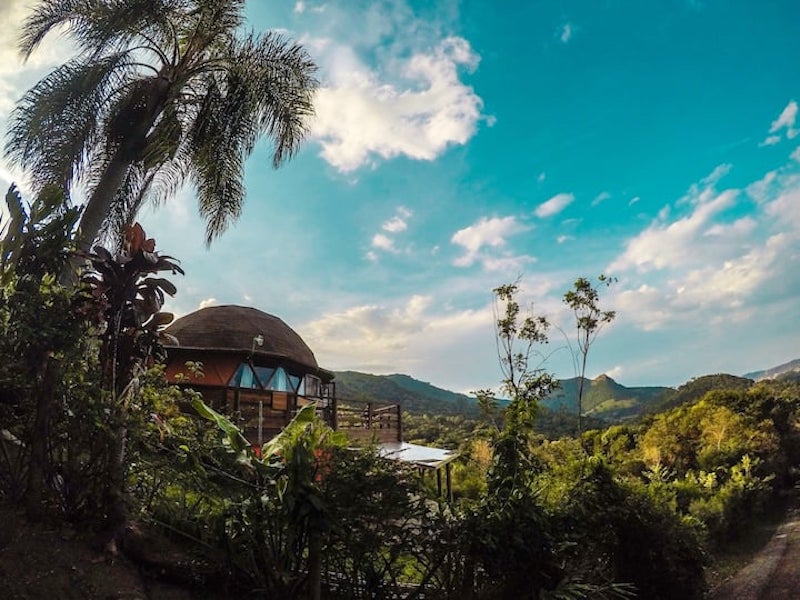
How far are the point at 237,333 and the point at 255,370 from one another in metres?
1.29

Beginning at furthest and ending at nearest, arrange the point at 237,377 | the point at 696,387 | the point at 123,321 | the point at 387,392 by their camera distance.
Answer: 1. the point at 387,392
2. the point at 696,387
3. the point at 237,377
4. the point at 123,321

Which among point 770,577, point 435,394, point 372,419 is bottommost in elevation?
point 770,577

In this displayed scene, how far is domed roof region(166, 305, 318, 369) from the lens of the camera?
1402 centimetres

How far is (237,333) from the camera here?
47.6 feet

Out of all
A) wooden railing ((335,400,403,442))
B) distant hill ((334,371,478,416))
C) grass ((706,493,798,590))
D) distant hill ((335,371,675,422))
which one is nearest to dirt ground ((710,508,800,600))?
grass ((706,493,798,590))

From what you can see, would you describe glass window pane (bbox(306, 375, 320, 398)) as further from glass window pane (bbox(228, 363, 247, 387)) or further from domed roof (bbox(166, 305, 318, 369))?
glass window pane (bbox(228, 363, 247, 387))

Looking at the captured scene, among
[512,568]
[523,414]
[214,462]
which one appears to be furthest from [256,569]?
[523,414]

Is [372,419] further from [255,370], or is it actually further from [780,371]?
[780,371]

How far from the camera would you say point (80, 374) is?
4.34 metres

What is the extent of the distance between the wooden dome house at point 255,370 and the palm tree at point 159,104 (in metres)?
4.06

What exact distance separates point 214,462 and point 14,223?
10.3 feet

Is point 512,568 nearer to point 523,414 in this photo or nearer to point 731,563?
point 523,414

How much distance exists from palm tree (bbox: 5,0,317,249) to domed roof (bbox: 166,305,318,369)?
4.02 m

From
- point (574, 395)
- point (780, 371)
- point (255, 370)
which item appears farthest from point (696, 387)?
point (780, 371)
